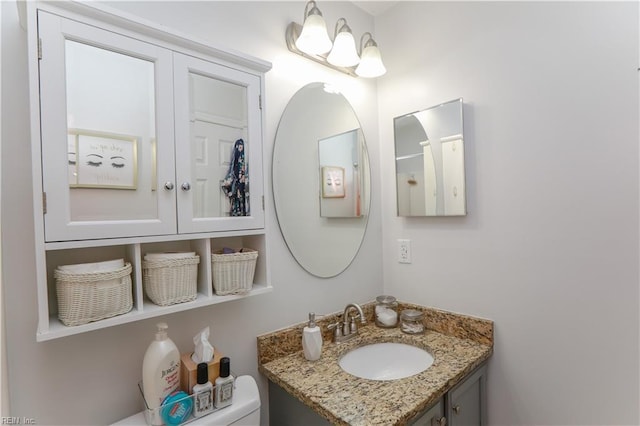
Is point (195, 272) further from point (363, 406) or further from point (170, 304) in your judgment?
point (363, 406)

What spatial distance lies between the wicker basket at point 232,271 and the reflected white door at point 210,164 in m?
0.14

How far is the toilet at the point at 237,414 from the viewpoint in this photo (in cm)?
92

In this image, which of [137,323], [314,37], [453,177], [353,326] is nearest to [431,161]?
[453,177]

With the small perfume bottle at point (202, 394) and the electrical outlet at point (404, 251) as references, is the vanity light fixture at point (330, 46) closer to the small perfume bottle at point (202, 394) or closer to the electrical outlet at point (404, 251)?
the electrical outlet at point (404, 251)

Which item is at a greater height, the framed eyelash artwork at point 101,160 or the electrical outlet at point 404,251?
the framed eyelash artwork at point 101,160

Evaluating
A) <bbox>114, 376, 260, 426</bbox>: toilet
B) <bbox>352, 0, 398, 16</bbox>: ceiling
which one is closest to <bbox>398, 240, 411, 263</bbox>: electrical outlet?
<bbox>114, 376, 260, 426</bbox>: toilet

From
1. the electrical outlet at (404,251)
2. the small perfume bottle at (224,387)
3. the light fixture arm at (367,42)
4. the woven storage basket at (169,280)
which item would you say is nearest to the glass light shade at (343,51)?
the light fixture arm at (367,42)

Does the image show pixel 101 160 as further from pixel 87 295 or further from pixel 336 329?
pixel 336 329

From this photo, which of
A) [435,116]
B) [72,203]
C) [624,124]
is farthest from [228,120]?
→ [624,124]

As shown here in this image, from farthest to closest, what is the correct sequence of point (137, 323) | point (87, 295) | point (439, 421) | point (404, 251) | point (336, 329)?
point (404, 251) → point (336, 329) → point (439, 421) → point (137, 323) → point (87, 295)

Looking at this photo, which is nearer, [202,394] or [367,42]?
[202,394]

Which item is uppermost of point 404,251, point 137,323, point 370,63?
point 370,63

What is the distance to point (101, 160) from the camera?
829 mm

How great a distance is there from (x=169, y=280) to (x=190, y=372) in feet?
0.95
